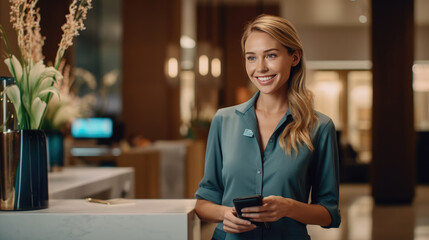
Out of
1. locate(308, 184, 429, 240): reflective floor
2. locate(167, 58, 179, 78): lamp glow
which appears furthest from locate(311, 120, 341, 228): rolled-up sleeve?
locate(167, 58, 179, 78): lamp glow

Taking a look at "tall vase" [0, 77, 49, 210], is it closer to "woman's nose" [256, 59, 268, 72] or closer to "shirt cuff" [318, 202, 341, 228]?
"woman's nose" [256, 59, 268, 72]

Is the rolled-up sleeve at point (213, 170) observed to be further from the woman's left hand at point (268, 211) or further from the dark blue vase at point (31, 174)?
the dark blue vase at point (31, 174)

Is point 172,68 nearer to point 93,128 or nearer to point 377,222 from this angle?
point 93,128

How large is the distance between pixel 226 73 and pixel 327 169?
35.9 feet

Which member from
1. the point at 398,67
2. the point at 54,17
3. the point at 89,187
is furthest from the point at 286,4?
the point at 89,187

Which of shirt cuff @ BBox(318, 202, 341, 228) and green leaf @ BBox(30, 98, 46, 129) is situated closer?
shirt cuff @ BBox(318, 202, 341, 228)

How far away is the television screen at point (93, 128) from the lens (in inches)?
312

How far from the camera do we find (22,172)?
1712 mm

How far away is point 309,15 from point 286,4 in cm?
129

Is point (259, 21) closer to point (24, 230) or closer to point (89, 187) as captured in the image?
point (24, 230)

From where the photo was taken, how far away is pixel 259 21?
1.51 m

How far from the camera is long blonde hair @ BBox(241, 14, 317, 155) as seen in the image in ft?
4.87

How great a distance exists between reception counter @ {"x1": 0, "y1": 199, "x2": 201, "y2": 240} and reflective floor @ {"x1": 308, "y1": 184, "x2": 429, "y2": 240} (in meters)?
3.94

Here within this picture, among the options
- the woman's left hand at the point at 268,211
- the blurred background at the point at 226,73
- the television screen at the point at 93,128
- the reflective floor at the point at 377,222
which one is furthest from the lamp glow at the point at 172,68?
the woman's left hand at the point at 268,211
